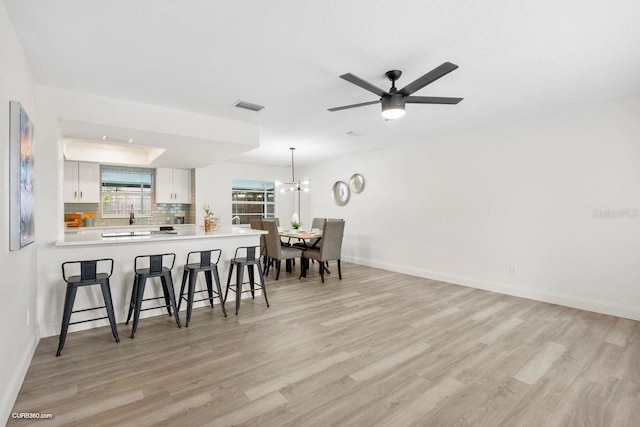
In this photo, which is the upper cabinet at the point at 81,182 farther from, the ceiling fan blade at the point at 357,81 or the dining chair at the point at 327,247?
the ceiling fan blade at the point at 357,81

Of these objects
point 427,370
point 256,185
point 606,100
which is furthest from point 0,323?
point 256,185

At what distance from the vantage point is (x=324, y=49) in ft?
7.84

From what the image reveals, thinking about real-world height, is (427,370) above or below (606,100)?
below

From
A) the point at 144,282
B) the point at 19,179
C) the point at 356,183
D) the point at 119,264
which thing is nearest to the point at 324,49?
the point at 19,179

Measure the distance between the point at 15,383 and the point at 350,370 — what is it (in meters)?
2.21

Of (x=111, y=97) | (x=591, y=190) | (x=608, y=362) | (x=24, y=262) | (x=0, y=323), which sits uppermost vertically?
(x=111, y=97)

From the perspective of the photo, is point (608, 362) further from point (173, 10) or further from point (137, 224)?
point (137, 224)

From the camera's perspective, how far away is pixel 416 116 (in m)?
4.11

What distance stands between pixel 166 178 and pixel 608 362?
729 centimetres

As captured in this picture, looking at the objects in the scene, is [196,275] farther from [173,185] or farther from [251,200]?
[251,200]

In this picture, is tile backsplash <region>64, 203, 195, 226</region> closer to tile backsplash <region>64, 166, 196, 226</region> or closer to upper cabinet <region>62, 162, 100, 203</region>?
tile backsplash <region>64, 166, 196, 226</region>

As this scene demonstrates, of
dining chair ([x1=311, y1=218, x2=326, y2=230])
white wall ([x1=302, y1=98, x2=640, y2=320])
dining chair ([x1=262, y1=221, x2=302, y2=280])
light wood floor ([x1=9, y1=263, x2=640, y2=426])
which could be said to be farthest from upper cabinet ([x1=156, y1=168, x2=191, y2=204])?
white wall ([x1=302, y1=98, x2=640, y2=320])

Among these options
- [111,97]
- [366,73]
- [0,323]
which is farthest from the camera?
[111,97]

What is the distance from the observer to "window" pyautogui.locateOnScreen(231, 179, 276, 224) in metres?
8.00
